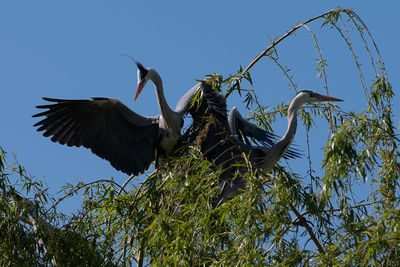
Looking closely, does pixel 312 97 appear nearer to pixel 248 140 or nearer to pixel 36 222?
pixel 248 140

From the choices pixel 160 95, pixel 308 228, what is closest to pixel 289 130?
pixel 160 95

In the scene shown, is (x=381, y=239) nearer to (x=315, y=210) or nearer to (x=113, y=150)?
(x=315, y=210)

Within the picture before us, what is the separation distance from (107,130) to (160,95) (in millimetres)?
386

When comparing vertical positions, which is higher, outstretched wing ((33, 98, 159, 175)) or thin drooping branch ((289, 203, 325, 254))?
outstretched wing ((33, 98, 159, 175))

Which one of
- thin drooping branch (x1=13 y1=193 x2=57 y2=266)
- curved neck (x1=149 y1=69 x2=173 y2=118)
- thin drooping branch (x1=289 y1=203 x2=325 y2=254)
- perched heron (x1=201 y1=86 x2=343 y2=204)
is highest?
curved neck (x1=149 y1=69 x2=173 y2=118)

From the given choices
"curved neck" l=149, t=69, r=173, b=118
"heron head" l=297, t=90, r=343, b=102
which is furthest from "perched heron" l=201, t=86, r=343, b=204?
"curved neck" l=149, t=69, r=173, b=118

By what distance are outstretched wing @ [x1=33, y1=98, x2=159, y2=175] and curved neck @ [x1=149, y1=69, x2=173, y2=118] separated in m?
0.14

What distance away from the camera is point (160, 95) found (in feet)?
16.0

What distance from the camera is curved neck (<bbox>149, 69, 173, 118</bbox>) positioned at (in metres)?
4.79

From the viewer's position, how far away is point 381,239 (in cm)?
274

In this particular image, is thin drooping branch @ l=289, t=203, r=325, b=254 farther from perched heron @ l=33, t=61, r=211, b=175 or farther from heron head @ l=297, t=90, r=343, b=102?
perched heron @ l=33, t=61, r=211, b=175

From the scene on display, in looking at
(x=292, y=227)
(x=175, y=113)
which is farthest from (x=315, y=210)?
(x=175, y=113)

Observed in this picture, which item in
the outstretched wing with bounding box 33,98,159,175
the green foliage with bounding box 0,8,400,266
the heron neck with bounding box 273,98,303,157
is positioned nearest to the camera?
the green foliage with bounding box 0,8,400,266

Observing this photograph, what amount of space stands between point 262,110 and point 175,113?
0.53 meters
